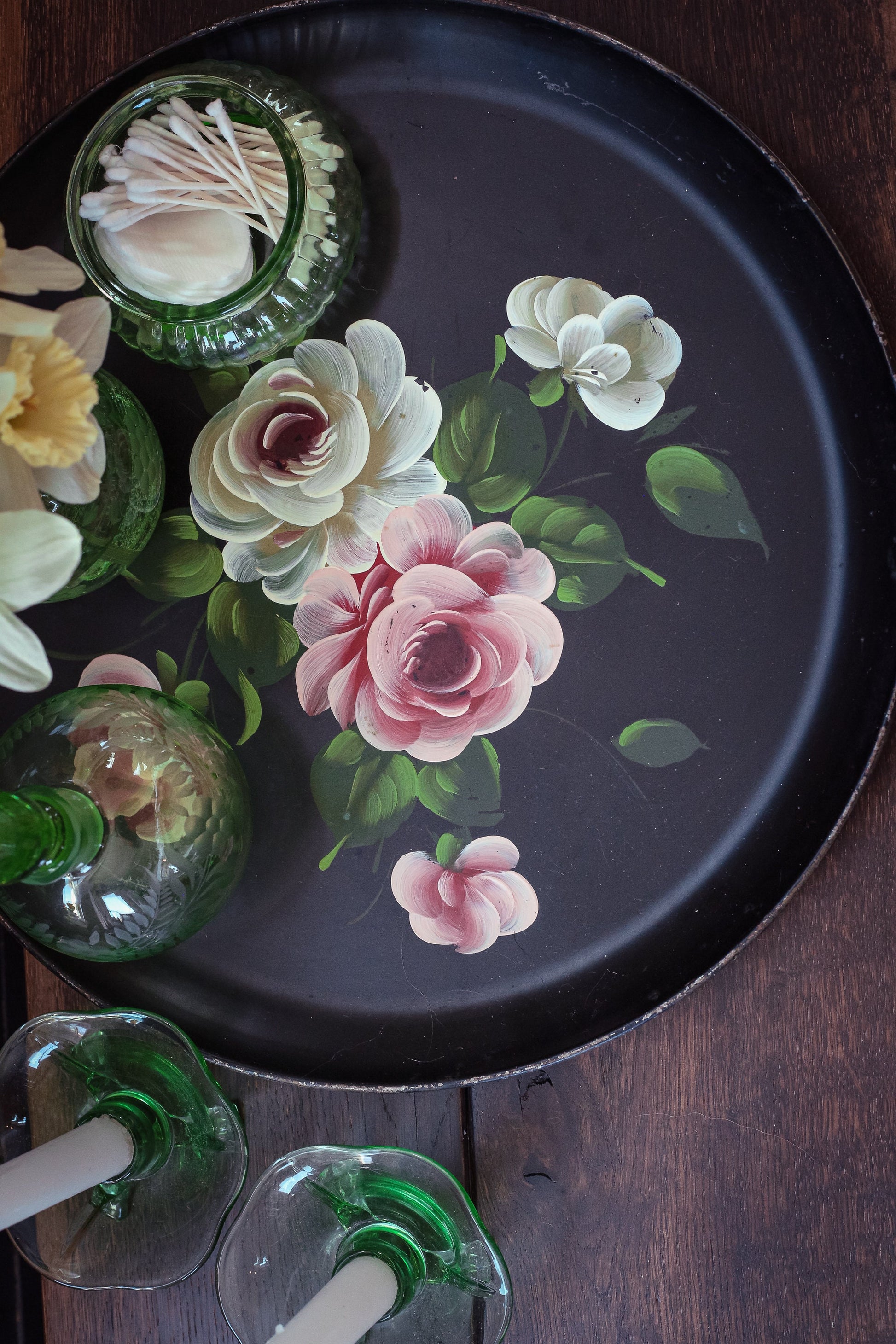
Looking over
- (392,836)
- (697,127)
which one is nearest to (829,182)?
(697,127)

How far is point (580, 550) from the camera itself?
43 centimetres

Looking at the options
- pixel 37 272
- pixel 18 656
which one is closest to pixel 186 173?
pixel 37 272

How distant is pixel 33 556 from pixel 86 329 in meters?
0.10

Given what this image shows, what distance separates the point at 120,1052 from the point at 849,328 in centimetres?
47

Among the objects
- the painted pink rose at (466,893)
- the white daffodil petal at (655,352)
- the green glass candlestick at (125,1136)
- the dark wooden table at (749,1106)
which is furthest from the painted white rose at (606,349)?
the green glass candlestick at (125,1136)

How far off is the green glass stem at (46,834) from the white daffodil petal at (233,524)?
134 millimetres

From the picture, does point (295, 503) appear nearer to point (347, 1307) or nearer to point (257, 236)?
point (257, 236)

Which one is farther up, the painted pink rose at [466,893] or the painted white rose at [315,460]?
the painted white rose at [315,460]

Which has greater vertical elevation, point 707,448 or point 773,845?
point 707,448

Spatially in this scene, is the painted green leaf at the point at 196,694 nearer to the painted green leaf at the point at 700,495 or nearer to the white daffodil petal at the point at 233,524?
the white daffodil petal at the point at 233,524

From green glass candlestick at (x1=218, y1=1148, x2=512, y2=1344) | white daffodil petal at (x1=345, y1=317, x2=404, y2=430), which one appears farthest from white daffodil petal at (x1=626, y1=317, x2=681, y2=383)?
green glass candlestick at (x1=218, y1=1148, x2=512, y2=1344)

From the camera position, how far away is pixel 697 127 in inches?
16.7

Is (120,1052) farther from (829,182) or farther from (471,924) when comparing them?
(829,182)

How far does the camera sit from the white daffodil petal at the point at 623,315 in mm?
428
